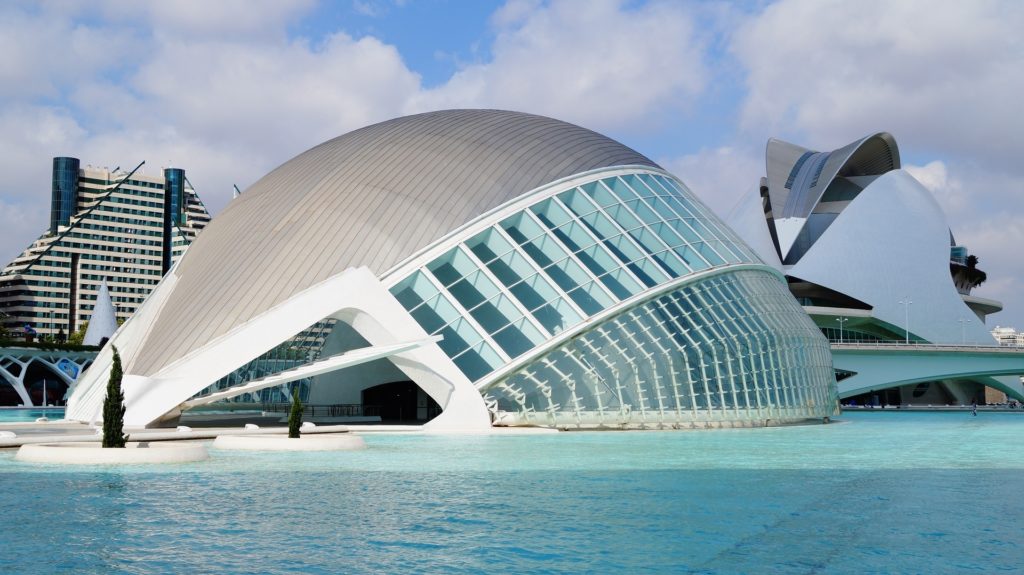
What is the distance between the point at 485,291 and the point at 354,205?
530 cm

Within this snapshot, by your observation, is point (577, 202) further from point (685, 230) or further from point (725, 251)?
point (725, 251)

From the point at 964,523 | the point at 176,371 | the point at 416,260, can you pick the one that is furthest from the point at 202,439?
the point at 964,523

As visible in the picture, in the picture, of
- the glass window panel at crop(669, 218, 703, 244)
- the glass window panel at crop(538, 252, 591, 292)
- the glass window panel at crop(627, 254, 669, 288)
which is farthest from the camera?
the glass window panel at crop(669, 218, 703, 244)

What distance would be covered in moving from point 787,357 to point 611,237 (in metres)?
9.09

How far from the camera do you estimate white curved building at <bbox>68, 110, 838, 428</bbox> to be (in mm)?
27734

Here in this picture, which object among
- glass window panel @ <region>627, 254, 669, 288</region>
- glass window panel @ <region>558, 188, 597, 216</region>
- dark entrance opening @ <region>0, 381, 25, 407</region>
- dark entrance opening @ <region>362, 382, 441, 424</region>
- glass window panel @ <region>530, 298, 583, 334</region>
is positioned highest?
glass window panel @ <region>558, 188, 597, 216</region>

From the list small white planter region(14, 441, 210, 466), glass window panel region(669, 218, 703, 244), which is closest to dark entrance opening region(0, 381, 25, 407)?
glass window panel region(669, 218, 703, 244)

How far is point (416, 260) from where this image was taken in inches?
1173

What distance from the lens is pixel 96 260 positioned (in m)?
164

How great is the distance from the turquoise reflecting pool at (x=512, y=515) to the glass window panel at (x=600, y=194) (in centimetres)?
1511

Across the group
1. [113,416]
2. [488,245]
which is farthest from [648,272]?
[113,416]

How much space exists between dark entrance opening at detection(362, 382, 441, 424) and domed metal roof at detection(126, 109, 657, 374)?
9604 mm

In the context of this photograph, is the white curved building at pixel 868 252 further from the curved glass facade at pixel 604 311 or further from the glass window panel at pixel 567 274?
the glass window panel at pixel 567 274

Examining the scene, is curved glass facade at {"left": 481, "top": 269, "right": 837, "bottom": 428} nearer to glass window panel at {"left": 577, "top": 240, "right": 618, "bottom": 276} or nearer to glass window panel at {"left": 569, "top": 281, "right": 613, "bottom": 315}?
glass window panel at {"left": 569, "top": 281, "right": 613, "bottom": 315}
